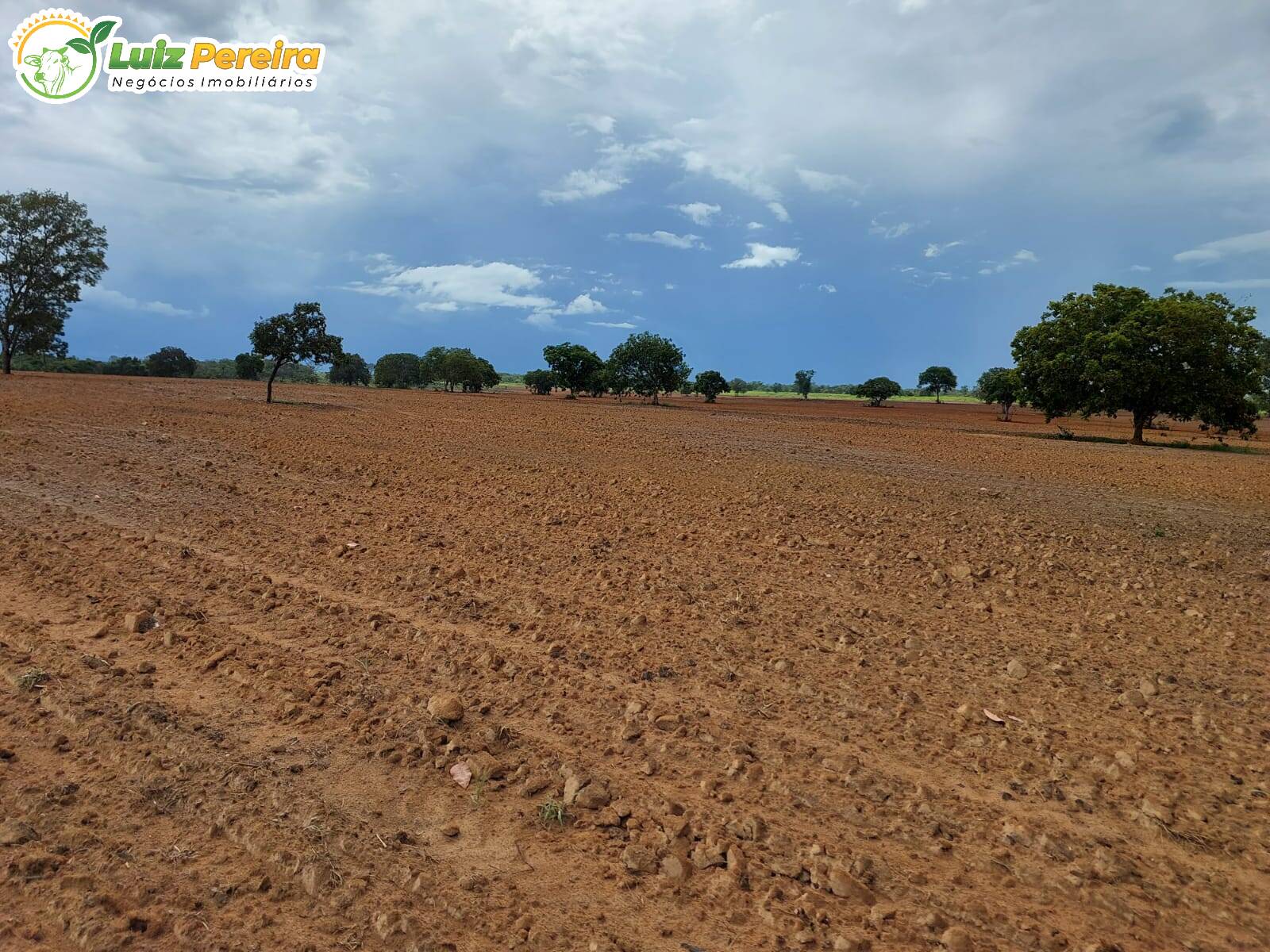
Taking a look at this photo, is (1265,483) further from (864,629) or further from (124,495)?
(124,495)

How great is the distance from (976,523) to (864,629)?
5304mm

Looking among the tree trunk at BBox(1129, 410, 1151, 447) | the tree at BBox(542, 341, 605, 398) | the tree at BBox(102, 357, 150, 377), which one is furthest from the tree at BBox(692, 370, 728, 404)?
the tree at BBox(102, 357, 150, 377)

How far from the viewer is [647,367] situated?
228 ft

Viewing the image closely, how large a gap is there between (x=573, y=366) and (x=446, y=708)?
7692 centimetres

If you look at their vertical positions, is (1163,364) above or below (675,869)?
above

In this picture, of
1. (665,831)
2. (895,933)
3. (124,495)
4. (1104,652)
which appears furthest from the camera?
(124,495)

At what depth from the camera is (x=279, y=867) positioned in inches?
120

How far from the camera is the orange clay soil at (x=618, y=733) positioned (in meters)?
2.94

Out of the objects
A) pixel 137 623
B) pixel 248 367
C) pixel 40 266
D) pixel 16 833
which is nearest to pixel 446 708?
pixel 16 833

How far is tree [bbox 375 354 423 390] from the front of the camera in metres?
108

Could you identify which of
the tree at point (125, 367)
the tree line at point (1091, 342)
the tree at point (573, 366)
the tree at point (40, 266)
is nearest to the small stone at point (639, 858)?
the tree line at point (1091, 342)

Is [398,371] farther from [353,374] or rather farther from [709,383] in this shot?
[709,383]

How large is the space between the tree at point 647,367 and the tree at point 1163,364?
130 feet

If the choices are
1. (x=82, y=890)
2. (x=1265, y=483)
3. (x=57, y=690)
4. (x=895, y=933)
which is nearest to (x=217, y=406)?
(x=57, y=690)
